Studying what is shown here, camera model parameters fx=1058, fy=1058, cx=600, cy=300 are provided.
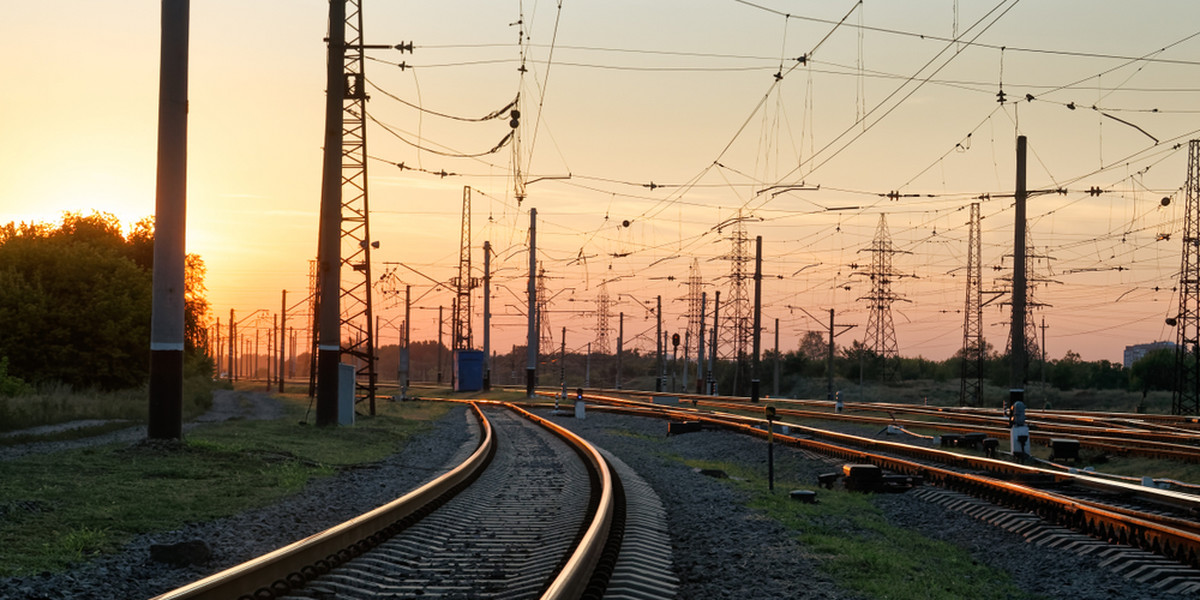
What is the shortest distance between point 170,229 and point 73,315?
3802 centimetres

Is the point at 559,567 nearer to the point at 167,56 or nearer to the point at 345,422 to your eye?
the point at 167,56

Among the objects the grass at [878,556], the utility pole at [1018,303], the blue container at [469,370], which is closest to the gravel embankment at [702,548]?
the grass at [878,556]

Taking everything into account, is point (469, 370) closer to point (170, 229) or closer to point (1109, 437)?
point (1109, 437)

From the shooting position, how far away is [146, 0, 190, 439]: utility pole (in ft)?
67.6

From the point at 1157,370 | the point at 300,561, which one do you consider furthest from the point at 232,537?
the point at 1157,370

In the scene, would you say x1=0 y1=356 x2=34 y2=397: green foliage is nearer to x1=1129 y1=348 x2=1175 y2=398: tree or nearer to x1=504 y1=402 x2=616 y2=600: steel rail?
x1=504 y1=402 x2=616 y2=600: steel rail

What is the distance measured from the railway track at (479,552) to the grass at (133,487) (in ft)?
7.70

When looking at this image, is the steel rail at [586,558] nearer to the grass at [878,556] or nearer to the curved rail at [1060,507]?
the grass at [878,556]

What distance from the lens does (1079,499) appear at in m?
15.4

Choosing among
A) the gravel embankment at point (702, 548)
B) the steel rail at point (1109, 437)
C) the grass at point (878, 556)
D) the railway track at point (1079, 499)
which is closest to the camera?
the gravel embankment at point (702, 548)

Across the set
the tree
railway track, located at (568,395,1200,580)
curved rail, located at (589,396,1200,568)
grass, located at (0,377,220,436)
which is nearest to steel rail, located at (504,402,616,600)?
railway track, located at (568,395,1200,580)

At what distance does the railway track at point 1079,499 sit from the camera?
1188 cm

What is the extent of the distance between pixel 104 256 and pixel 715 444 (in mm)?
40053

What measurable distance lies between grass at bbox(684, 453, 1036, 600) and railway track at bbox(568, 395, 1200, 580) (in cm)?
182
